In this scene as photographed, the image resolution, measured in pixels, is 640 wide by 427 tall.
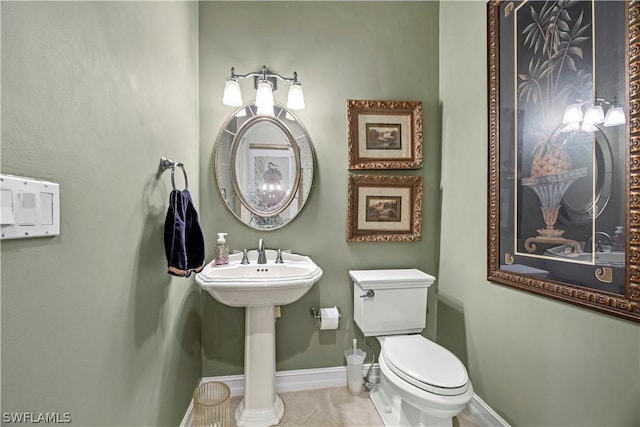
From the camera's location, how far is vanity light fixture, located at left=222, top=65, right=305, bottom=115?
1.60 m

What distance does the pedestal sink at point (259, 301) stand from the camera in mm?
1288

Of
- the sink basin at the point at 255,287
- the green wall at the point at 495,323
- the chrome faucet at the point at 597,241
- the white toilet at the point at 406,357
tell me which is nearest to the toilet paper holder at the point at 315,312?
the white toilet at the point at 406,357

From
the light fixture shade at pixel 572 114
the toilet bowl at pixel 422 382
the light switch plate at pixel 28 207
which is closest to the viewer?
the light switch plate at pixel 28 207

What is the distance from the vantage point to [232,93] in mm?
1611

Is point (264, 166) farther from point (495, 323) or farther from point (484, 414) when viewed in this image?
point (484, 414)

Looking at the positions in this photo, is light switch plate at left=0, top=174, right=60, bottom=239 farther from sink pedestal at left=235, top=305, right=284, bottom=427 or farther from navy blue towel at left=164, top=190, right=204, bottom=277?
sink pedestal at left=235, top=305, right=284, bottom=427

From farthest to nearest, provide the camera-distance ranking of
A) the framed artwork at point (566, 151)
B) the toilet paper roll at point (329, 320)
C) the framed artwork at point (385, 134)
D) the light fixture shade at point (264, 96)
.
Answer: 1. the framed artwork at point (385, 134)
2. the toilet paper roll at point (329, 320)
3. the light fixture shade at point (264, 96)
4. the framed artwork at point (566, 151)

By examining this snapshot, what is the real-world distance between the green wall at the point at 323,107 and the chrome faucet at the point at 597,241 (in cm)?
93

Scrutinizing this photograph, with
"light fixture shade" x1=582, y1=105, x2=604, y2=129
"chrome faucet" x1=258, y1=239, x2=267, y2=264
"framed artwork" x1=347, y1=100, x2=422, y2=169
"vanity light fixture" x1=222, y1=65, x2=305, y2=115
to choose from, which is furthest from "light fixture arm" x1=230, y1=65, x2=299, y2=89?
"light fixture shade" x1=582, y1=105, x2=604, y2=129

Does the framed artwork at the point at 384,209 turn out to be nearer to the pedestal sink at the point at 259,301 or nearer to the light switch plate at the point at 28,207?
the pedestal sink at the point at 259,301

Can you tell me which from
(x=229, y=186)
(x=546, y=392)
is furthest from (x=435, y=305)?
(x=229, y=186)

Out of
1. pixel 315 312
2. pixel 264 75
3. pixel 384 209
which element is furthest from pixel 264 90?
pixel 315 312

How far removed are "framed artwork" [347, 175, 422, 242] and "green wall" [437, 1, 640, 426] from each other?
0.70 feet

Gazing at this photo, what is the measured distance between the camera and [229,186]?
1.76 meters
